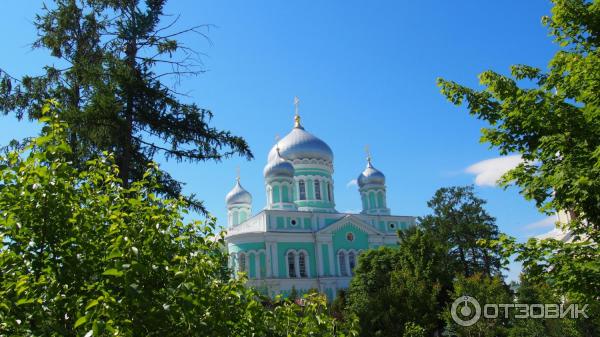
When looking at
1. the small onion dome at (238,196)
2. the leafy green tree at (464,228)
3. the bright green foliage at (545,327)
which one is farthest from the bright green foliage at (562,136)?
the small onion dome at (238,196)

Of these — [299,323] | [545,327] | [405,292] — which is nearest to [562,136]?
[299,323]

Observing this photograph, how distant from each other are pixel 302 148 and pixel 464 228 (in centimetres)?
1466

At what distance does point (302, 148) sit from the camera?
4156 cm

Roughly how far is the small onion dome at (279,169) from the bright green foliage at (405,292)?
771 inches

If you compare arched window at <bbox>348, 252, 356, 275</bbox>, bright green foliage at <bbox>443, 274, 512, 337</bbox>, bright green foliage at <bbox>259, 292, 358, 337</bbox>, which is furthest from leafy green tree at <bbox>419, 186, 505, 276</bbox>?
bright green foliage at <bbox>259, 292, 358, 337</bbox>

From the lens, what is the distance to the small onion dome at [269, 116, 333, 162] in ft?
136

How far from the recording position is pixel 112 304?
3.25 metres

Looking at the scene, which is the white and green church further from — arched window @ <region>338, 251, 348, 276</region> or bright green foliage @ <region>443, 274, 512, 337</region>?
bright green foliage @ <region>443, 274, 512, 337</region>

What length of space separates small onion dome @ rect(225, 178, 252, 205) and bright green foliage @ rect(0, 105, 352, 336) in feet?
135

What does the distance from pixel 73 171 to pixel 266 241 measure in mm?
31973

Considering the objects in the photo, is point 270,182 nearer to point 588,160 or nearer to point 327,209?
point 327,209

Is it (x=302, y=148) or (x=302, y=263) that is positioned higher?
(x=302, y=148)

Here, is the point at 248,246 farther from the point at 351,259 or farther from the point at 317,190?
the point at 317,190

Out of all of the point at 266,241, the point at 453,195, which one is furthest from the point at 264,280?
the point at 453,195
